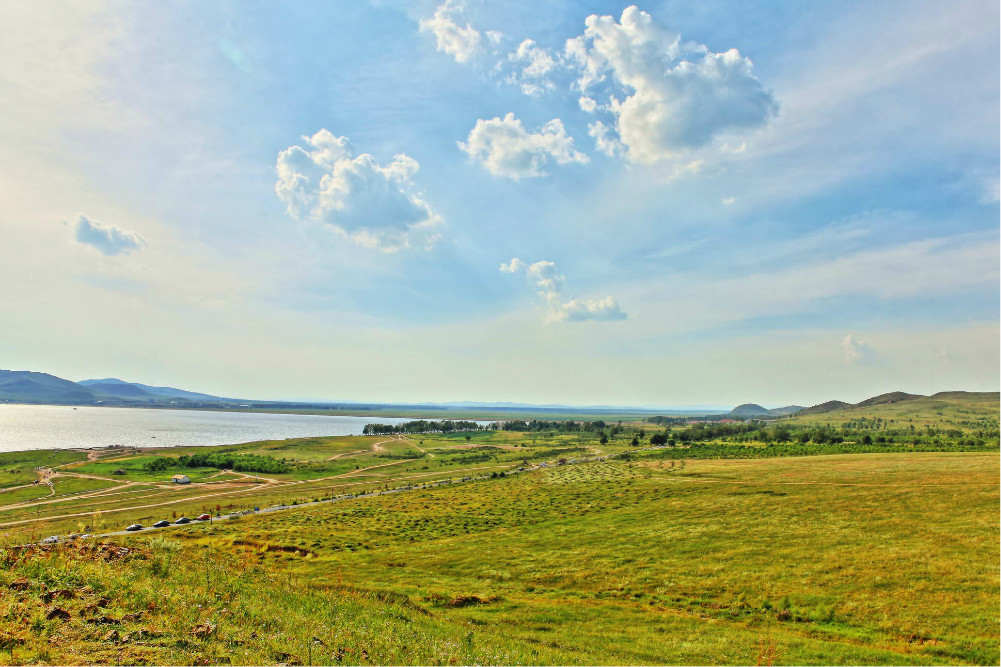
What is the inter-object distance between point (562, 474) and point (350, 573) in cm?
7121

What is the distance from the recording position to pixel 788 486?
58188 millimetres

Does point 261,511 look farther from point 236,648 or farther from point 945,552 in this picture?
point 945,552

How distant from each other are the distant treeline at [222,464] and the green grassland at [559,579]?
183 feet

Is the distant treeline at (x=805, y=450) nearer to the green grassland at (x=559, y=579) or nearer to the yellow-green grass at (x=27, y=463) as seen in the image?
the green grassland at (x=559, y=579)

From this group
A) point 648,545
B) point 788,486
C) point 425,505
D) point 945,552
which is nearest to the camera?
point 945,552

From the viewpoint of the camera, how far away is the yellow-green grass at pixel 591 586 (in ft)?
47.5

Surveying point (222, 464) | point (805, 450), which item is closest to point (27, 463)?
point (222, 464)

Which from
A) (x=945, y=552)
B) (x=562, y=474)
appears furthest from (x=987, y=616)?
(x=562, y=474)

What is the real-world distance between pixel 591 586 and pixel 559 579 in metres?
2.48

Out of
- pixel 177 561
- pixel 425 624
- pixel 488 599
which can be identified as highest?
pixel 177 561

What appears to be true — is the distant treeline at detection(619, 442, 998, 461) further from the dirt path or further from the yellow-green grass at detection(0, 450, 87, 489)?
the yellow-green grass at detection(0, 450, 87, 489)

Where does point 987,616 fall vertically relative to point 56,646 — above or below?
below

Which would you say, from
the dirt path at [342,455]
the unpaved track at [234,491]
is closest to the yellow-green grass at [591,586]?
the unpaved track at [234,491]

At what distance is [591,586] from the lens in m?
29.8
